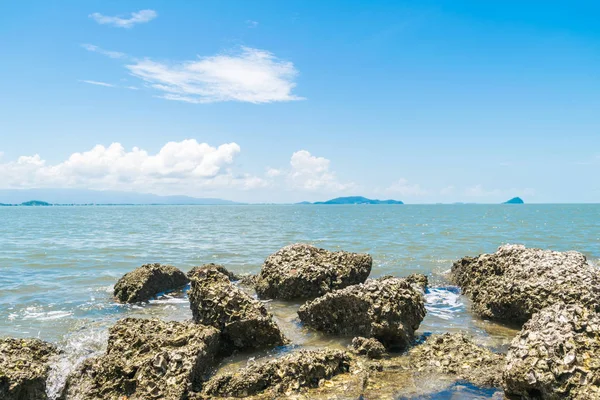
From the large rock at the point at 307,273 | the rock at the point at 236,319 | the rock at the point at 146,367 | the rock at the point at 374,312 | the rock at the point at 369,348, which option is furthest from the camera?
the large rock at the point at 307,273

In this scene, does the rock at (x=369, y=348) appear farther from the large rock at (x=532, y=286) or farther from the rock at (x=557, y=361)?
the large rock at (x=532, y=286)

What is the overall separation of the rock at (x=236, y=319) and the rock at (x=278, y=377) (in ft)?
7.06

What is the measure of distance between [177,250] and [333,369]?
27.9 meters

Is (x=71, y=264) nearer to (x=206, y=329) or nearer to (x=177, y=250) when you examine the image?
(x=177, y=250)

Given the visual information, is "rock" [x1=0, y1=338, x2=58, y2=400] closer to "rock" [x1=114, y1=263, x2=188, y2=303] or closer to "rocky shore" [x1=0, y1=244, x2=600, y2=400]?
"rocky shore" [x1=0, y1=244, x2=600, y2=400]

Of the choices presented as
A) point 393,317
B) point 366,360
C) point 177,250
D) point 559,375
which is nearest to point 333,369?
point 366,360

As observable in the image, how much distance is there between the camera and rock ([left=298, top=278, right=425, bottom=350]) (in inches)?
420

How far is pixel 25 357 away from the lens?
910 cm

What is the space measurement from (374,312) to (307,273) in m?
5.79

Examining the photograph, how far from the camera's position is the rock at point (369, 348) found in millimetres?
9914

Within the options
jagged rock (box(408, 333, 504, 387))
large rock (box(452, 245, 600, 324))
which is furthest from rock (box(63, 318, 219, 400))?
large rock (box(452, 245, 600, 324))

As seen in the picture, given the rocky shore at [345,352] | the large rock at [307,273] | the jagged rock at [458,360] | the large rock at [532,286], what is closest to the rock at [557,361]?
the rocky shore at [345,352]

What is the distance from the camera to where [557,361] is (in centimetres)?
762

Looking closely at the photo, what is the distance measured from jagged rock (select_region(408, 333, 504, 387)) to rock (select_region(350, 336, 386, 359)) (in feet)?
2.28
